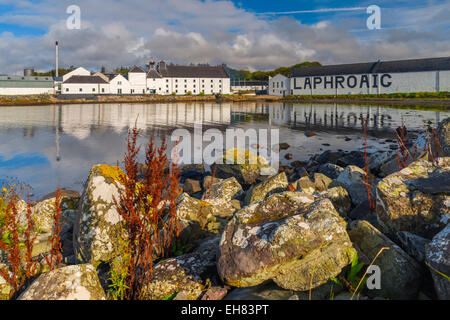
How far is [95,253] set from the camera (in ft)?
17.9

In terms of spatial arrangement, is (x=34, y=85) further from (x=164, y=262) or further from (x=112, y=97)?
(x=164, y=262)

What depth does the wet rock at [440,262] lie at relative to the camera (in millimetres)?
3482

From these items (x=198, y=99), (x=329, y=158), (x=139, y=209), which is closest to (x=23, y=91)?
(x=198, y=99)

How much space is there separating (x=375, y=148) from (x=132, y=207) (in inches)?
856

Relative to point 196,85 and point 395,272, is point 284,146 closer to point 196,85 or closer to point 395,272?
point 395,272

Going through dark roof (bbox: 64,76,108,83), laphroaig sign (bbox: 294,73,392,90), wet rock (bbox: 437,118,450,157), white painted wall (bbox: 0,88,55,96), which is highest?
dark roof (bbox: 64,76,108,83)

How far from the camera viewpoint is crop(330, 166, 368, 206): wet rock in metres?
7.20

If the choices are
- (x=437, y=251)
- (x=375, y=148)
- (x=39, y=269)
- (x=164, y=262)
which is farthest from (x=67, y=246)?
(x=375, y=148)

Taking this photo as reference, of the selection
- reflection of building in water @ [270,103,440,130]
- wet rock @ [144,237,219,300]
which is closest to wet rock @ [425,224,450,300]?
wet rock @ [144,237,219,300]

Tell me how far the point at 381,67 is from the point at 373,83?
416 cm

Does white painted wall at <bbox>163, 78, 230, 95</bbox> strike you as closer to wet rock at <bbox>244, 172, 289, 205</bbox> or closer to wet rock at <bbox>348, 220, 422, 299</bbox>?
wet rock at <bbox>244, 172, 289, 205</bbox>

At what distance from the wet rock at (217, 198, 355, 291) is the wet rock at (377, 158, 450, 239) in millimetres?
1179

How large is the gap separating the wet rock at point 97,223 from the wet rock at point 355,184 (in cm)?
464
